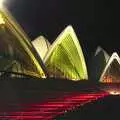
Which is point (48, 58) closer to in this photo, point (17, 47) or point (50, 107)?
point (17, 47)

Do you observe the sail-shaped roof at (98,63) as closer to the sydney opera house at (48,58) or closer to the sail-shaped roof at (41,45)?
the sydney opera house at (48,58)

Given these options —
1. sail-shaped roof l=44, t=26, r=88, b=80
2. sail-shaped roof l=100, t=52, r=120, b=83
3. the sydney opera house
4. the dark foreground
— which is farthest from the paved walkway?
sail-shaped roof l=100, t=52, r=120, b=83

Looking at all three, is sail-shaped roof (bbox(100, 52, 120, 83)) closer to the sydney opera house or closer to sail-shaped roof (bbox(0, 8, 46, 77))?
the sydney opera house

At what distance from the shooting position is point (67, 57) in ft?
89.6

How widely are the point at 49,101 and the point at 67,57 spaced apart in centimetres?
2247

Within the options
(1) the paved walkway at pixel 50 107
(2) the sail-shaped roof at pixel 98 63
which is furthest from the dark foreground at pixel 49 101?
(2) the sail-shaped roof at pixel 98 63

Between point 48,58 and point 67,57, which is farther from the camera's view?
point 67,57

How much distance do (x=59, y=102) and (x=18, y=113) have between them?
27.2 inches

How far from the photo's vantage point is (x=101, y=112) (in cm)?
508

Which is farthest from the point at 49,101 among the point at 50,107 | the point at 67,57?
the point at 67,57

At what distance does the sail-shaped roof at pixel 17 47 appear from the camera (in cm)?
978

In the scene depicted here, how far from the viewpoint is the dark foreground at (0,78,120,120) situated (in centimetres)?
447

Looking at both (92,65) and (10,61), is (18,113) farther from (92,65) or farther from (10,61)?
(92,65)

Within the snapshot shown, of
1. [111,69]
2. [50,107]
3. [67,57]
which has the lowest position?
[50,107]
